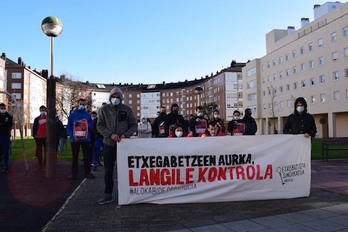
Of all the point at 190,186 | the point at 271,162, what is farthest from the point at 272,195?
the point at 190,186

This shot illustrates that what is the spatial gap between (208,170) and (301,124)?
9.04 ft

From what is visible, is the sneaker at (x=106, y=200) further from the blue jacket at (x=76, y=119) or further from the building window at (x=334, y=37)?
the building window at (x=334, y=37)

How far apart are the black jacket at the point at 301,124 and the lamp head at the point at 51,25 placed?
23.1ft

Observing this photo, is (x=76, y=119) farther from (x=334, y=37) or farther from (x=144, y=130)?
(x=334, y=37)

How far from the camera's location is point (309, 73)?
182ft

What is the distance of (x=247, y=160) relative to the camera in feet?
21.0

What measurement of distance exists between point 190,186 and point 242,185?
99 centimetres

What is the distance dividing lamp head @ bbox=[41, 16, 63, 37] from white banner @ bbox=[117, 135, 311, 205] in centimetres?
548

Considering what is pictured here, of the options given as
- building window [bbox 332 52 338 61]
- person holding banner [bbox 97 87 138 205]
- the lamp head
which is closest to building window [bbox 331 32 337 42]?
building window [bbox 332 52 338 61]

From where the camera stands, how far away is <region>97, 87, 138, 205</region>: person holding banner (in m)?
6.18

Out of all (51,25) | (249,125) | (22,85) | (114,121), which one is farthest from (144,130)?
(22,85)

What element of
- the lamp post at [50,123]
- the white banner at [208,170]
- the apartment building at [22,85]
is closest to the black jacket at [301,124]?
the white banner at [208,170]

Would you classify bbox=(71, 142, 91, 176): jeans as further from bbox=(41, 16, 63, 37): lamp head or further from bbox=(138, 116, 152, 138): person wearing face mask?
bbox=(138, 116, 152, 138): person wearing face mask

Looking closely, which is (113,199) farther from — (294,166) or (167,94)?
(167,94)
